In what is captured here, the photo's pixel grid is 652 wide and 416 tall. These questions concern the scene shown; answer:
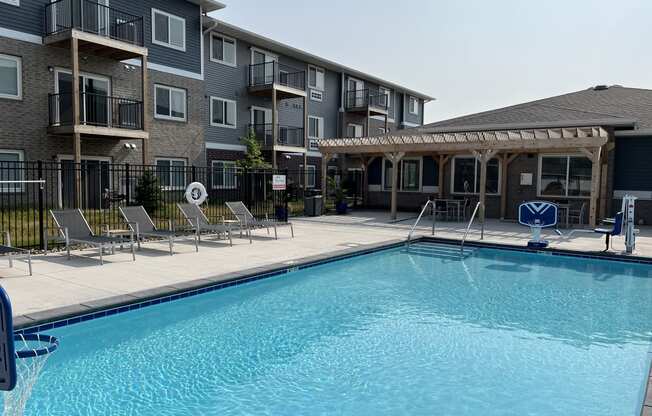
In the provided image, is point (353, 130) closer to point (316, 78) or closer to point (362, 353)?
point (316, 78)

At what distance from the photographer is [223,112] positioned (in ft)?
70.1

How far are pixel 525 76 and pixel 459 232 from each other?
1058 centimetres

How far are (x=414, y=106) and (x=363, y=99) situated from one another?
775 centimetres

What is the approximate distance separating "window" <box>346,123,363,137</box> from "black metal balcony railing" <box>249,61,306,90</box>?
5.41 metres

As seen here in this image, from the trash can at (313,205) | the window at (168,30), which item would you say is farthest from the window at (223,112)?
the trash can at (313,205)

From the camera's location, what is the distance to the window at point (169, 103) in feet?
59.5

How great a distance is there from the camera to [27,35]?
46.4 ft

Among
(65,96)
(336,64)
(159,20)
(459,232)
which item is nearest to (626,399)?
(459,232)

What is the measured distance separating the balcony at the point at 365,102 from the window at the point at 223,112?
8925mm

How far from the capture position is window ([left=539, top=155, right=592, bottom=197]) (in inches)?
652

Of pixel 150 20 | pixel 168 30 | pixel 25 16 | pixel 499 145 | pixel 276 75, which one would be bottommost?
pixel 499 145

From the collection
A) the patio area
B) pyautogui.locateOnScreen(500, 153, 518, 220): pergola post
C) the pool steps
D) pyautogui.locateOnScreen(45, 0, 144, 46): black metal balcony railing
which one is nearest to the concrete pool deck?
the patio area

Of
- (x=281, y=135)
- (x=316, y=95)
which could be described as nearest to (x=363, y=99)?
(x=316, y=95)

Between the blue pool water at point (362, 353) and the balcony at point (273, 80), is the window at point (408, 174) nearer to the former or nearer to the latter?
the balcony at point (273, 80)
